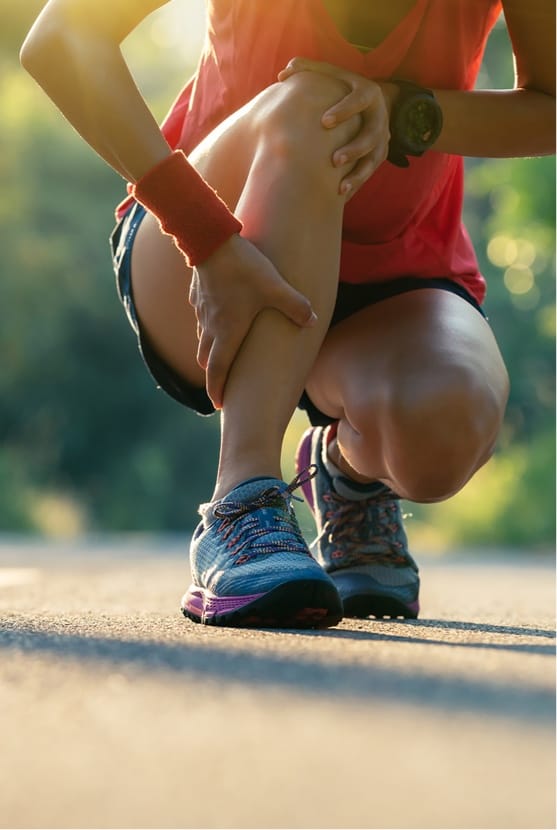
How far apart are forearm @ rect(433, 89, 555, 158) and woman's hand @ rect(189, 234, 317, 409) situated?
0.52 meters

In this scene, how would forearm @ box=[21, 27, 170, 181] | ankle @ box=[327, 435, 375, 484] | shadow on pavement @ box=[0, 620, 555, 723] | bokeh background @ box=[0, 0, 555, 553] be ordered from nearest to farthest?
shadow on pavement @ box=[0, 620, 555, 723]
forearm @ box=[21, 27, 170, 181]
ankle @ box=[327, 435, 375, 484]
bokeh background @ box=[0, 0, 555, 553]

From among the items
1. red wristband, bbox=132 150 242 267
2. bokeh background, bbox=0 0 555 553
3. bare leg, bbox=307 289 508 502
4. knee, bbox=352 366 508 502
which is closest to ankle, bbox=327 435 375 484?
bare leg, bbox=307 289 508 502

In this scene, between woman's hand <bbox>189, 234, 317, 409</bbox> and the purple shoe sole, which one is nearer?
the purple shoe sole

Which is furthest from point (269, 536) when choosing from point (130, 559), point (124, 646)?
point (130, 559)

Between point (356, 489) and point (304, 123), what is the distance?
0.69 metres

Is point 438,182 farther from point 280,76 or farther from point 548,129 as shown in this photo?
point 280,76

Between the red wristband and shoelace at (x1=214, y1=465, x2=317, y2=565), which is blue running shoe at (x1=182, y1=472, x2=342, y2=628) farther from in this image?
the red wristband

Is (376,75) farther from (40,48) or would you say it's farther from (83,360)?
(83,360)

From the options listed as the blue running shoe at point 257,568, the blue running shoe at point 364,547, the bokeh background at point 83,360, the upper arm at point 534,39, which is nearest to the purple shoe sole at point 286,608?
the blue running shoe at point 257,568

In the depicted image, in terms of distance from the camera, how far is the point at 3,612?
175 centimetres

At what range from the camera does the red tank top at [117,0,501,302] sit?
6.24 ft

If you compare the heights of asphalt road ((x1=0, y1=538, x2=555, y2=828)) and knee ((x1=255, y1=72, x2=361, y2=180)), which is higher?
knee ((x1=255, y1=72, x2=361, y2=180))

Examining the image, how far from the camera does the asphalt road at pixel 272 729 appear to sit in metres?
0.70

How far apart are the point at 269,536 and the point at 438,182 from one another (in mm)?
876
